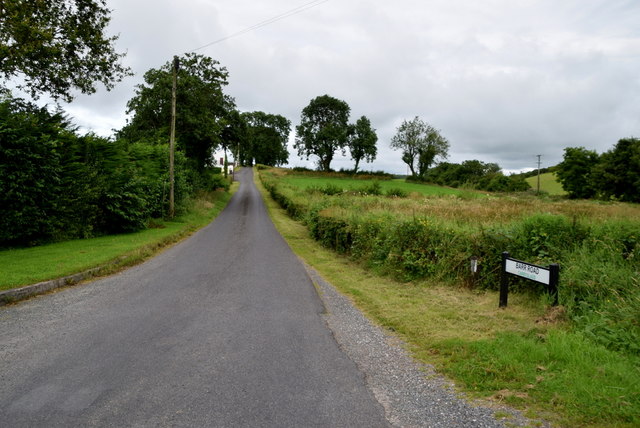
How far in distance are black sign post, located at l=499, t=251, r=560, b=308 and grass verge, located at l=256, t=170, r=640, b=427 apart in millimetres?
277

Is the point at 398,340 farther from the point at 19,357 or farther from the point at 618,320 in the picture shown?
the point at 19,357

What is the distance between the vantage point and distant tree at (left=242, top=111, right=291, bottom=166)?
110375mm

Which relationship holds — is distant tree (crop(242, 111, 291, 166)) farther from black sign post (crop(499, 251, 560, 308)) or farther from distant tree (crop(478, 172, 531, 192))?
black sign post (crop(499, 251, 560, 308))

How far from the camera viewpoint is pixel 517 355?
4.56m

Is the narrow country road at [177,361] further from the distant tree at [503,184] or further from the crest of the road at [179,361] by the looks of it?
the distant tree at [503,184]

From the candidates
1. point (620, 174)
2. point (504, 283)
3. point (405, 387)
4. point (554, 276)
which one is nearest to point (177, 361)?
point (405, 387)

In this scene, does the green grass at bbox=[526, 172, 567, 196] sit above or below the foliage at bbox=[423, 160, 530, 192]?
below

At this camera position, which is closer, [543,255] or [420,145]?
[543,255]

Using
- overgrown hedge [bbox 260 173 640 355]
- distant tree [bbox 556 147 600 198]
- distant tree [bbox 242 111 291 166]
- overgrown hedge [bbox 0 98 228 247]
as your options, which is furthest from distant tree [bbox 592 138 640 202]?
distant tree [bbox 242 111 291 166]

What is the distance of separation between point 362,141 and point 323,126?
8842 mm

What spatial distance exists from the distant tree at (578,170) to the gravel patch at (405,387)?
3412 inches

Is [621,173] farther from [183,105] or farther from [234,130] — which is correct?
[183,105]

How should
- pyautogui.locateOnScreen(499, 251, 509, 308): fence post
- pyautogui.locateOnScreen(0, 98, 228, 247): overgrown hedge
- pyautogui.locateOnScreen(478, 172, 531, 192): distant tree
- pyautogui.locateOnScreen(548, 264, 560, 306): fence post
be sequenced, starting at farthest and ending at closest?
pyautogui.locateOnScreen(478, 172, 531, 192): distant tree → pyautogui.locateOnScreen(0, 98, 228, 247): overgrown hedge → pyautogui.locateOnScreen(499, 251, 509, 308): fence post → pyautogui.locateOnScreen(548, 264, 560, 306): fence post

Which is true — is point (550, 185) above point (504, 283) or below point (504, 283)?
above
